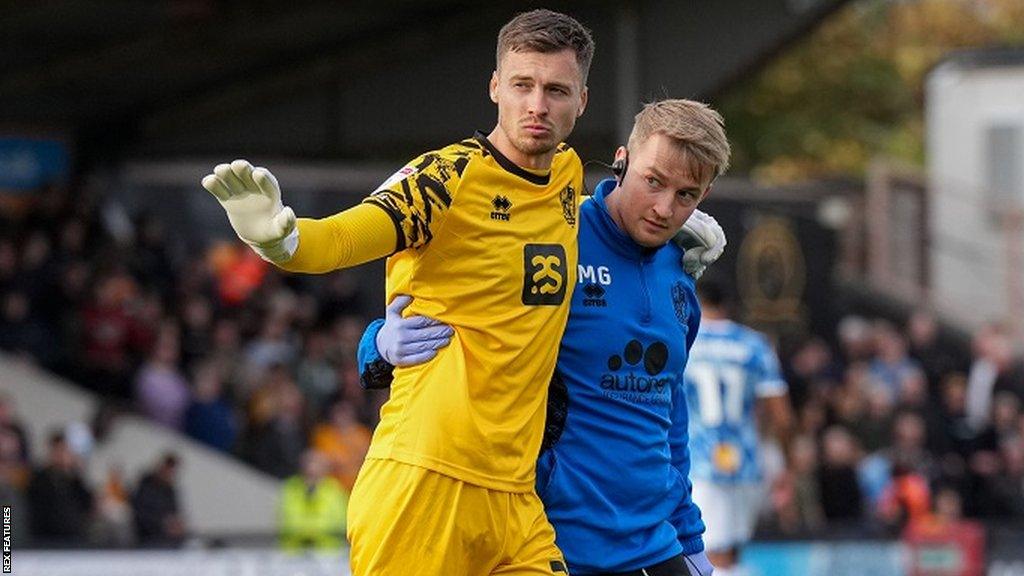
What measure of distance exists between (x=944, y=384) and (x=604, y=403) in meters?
14.6

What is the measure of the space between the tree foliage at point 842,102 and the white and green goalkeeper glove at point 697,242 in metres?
27.6

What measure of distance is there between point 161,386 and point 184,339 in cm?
78

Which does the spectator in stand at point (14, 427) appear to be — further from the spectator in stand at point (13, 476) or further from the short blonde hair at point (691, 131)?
Answer: the short blonde hair at point (691, 131)

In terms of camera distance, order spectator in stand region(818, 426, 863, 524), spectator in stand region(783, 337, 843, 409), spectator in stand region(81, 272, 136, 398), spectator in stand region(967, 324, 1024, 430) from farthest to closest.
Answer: spectator in stand region(967, 324, 1024, 430) < spectator in stand region(783, 337, 843, 409) < spectator in stand region(81, 272, 136, 398) < spectator in stand region(818, 426, 863, 524)

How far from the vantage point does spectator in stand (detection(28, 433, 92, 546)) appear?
43.9ft

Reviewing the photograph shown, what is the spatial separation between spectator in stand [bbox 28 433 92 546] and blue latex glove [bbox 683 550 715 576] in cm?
837

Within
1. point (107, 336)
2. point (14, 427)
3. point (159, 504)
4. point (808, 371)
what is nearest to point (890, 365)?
point (808, 371)

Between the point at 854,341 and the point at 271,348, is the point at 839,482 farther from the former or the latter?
the point at 271,348

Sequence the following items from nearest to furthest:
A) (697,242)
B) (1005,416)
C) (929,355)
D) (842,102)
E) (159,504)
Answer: (697,242), (159,504), (1005,416), (929,355), (842,102)

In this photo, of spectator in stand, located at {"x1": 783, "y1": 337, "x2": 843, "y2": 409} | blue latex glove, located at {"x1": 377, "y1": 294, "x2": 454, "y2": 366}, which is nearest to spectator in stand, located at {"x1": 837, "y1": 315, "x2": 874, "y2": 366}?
spectator in stand, located at {"x1": 783, "y1": 337, "x2": 843, "y2": 409}

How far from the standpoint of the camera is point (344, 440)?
613 inches

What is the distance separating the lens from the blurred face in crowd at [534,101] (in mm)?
4875

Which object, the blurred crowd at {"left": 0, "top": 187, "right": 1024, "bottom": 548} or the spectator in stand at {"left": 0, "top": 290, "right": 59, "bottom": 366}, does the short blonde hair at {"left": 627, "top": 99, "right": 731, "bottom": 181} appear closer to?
the blurred crowd at {"left": 0, "top": 187, "right": 1024, "bottom": 548}

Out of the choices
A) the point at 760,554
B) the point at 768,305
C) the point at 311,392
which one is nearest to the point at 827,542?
the point at 760,554
